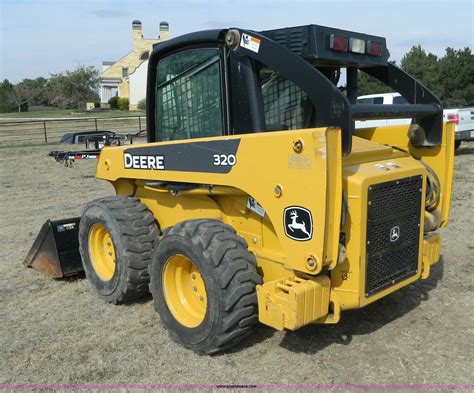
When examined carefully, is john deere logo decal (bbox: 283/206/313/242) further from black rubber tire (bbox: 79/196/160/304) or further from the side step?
black rubber tire (bbox: 79/196/160/304)

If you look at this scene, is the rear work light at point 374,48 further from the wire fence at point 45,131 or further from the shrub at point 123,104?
the shrub at point 123,104

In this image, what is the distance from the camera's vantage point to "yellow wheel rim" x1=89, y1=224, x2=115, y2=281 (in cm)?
470

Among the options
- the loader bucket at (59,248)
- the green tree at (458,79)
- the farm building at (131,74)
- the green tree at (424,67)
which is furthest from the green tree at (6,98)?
the loader bucket at (59,248)

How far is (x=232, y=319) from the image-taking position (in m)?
3.24

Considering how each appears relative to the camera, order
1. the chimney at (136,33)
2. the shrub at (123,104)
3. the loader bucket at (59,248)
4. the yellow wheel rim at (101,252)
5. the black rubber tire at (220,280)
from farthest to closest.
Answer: the chimney at (136,33) → the shrub at (123,104) → the loader bucket at (59,248) → the yellow wheel rim at (101,252) → the black rubber tire at (220,280)

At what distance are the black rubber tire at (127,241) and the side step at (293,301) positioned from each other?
1.39 meters

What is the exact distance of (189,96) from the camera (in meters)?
3.94

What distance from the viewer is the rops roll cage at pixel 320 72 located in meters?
2.99

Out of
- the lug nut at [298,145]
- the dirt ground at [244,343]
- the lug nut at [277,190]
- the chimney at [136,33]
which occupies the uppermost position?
the chimney at [136,33]

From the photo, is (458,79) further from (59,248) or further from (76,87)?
(76,87)

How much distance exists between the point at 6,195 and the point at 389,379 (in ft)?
28.4

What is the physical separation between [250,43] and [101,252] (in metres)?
2.52

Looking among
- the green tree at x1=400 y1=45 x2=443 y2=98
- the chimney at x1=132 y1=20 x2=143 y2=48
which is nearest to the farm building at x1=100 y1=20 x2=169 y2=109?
the chimney at x1=132 y1=20 x2=143 y2=48

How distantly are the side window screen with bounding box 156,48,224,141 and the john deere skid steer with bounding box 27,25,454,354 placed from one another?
0.04 feet
